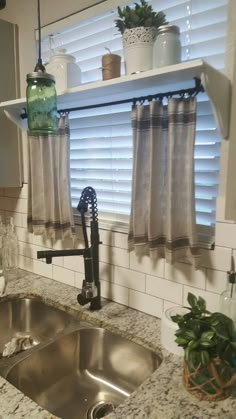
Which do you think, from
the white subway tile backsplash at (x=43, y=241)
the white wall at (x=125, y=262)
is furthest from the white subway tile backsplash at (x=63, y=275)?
the white subway tile backsplash at (x=43, y=241)

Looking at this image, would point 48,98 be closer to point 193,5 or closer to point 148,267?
point 193,5

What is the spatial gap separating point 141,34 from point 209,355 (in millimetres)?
928

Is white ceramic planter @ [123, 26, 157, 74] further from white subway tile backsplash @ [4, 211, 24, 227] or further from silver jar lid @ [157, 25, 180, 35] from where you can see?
white subway tile backsplash @ [4, 211, 24, 227]

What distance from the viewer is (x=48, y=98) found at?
982 mm

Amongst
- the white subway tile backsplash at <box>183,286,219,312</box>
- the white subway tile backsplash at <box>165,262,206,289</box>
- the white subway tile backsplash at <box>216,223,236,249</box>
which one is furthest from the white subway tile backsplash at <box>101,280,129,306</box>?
the white subway tile backsplash at <box>216,223,236,249</box>

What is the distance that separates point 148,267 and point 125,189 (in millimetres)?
351

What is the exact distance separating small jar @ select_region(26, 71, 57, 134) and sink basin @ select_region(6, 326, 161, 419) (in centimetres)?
78

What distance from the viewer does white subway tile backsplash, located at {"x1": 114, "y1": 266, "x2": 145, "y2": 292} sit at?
1.27 m

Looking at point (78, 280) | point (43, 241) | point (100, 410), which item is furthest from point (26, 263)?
point (100, 410)

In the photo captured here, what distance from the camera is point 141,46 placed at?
948 mm

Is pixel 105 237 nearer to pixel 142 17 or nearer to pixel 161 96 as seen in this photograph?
pixel 161 96

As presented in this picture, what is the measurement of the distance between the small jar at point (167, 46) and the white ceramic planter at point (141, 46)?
37 millimetres

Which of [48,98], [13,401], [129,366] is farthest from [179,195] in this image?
[13,401]

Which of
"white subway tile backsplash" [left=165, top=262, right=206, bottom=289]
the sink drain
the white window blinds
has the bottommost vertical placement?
the sink drain
